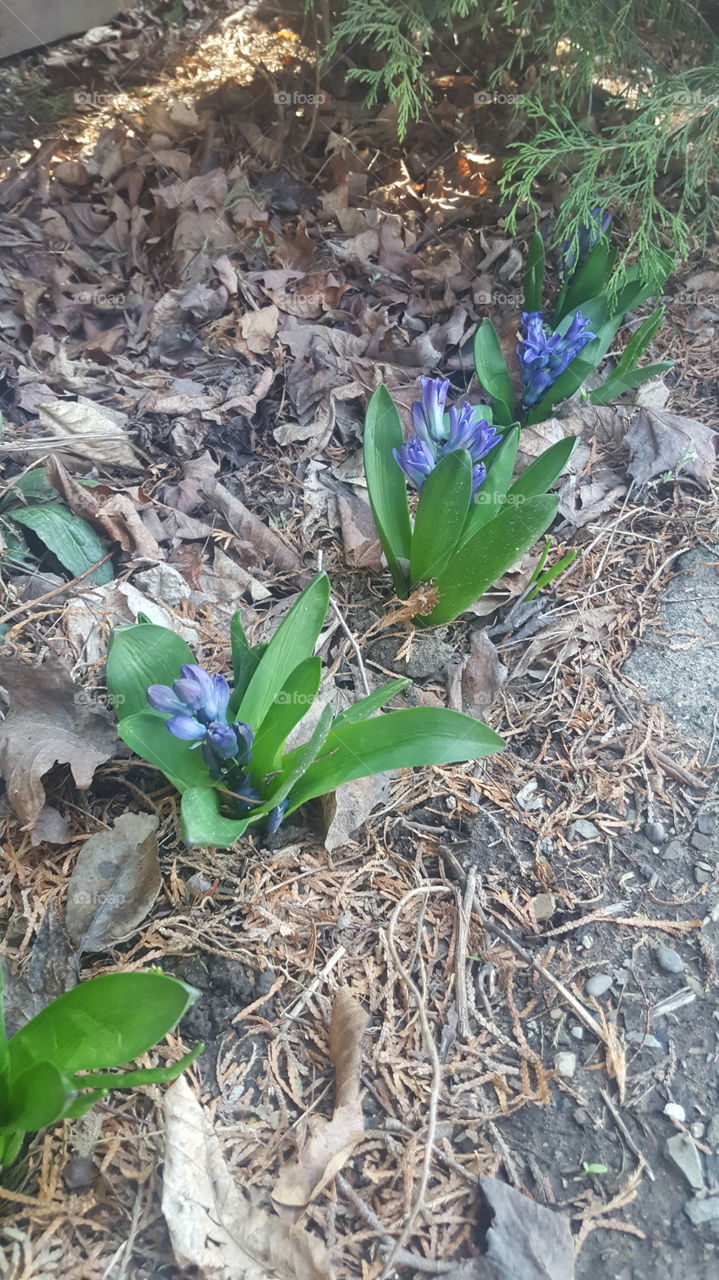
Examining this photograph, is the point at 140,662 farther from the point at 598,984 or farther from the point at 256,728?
the point at 598,984

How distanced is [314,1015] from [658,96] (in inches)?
119

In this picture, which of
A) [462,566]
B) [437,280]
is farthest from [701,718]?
[437,280]

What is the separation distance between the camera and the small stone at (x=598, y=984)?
1540mm

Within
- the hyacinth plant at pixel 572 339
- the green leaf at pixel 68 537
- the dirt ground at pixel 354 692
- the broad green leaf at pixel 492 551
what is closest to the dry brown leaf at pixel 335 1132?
the dirt ground at pixel 354 692

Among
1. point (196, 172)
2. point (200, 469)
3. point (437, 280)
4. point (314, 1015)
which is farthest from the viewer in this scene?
point (196, 172)

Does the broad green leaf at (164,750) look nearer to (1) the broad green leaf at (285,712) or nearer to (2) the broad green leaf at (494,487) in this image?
(1) the broad green leaf at (285,712)

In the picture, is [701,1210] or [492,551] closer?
[701,1210]

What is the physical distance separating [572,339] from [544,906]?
5.15 feet

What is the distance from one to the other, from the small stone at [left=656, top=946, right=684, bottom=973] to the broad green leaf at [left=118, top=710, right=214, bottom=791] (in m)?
0.96

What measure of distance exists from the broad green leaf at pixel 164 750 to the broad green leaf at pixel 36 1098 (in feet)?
1.71

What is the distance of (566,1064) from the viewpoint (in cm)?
145

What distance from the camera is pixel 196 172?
3.16m

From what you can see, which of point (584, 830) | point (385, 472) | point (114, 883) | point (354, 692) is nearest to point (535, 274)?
point (385, 472)

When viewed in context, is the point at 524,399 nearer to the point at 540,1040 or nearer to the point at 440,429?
the point at 440,429
